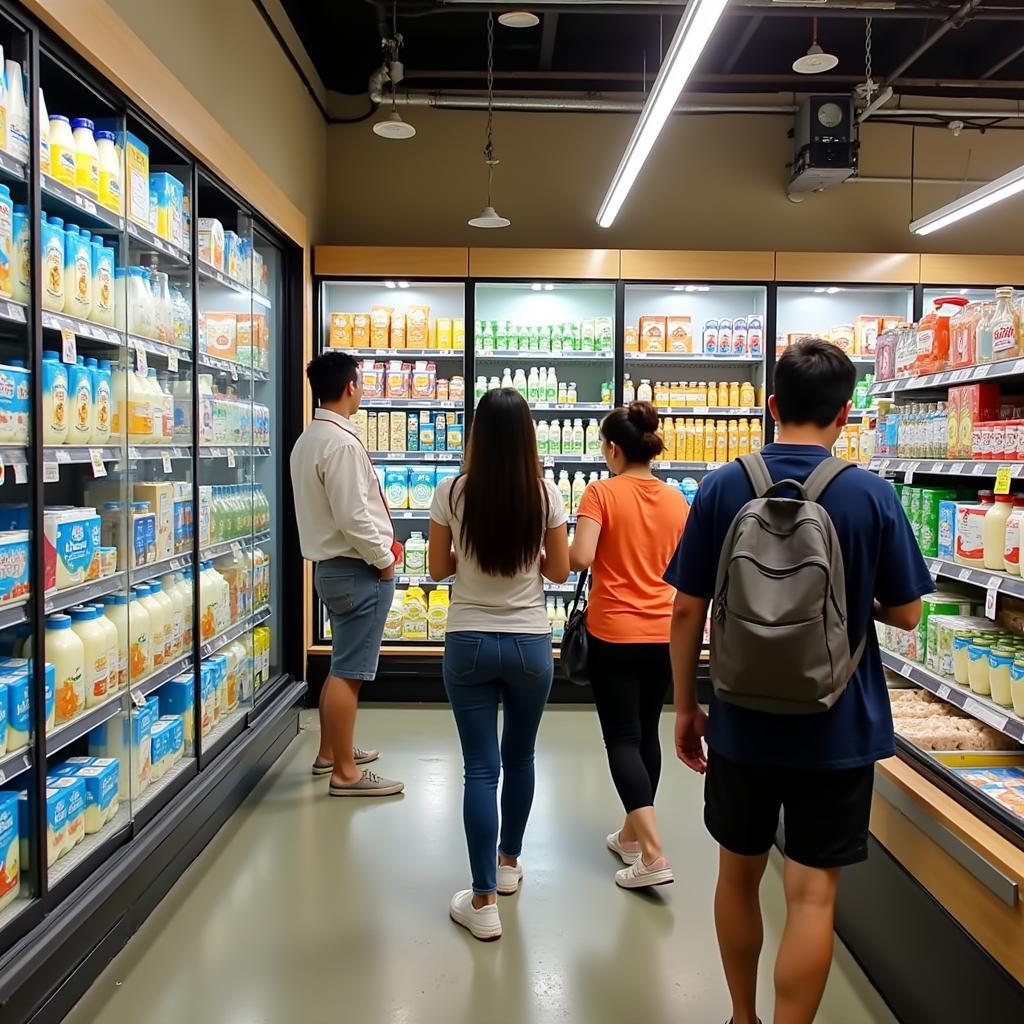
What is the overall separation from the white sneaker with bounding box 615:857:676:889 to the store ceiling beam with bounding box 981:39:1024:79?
592cm

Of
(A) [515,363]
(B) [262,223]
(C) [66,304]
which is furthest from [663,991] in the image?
(A) [515,363]

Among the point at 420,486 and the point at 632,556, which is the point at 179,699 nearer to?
the point at 632,556

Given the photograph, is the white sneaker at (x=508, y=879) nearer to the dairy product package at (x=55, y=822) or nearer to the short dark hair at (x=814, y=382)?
the dairy product package at (x=55, y=822)

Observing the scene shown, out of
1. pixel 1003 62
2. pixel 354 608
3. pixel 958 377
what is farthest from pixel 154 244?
pixel 1003 62

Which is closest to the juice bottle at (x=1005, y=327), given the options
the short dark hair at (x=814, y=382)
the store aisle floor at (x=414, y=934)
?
the short dark hair at (x=814, y=382)

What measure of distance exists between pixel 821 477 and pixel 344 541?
2.35 m

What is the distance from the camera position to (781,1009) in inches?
78.0

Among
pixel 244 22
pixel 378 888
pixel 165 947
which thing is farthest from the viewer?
pixel 244 22

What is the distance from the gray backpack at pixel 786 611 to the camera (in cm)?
176

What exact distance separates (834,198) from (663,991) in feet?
19.1

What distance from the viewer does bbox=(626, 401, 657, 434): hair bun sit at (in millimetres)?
3008

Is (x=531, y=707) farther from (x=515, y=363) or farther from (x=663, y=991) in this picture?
(x=515, y=363)

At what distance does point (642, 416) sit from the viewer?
119 inches

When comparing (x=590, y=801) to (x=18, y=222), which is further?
(x=590, y=801)
